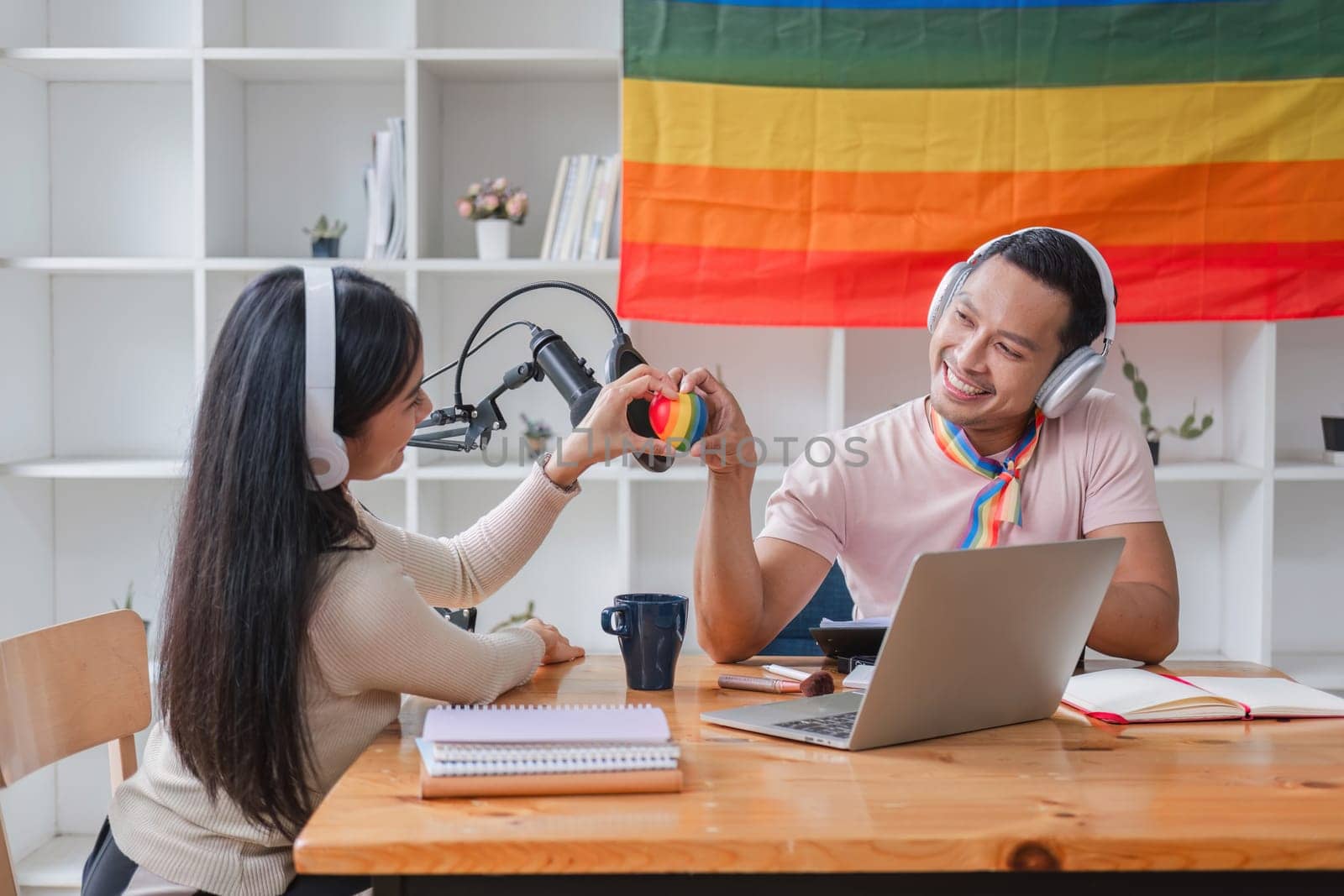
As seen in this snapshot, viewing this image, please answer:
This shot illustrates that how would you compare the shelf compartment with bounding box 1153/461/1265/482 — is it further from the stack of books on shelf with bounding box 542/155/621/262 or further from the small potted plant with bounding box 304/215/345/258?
the small potted plant with bounding box 304/215/345/258

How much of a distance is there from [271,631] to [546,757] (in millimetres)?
314

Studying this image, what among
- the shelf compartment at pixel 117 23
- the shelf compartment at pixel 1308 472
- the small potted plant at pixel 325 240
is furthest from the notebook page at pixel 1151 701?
the shelf compartment at pixel 117 23

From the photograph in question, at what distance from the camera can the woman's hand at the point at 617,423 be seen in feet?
4.52

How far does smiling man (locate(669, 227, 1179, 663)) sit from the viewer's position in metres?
1.61

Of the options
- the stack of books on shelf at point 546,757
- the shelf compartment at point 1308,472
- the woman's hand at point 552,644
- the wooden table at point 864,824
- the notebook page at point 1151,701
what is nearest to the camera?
the wooden table at point 864,824

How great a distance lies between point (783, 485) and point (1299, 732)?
2.68 feet

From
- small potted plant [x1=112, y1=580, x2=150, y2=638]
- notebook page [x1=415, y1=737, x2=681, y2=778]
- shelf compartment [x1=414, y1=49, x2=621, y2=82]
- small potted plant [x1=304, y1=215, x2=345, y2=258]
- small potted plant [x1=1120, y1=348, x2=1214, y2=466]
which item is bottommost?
small potted plant [x1=112, y1=580, x2=150, y2=638]

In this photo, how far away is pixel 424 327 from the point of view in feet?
9.34

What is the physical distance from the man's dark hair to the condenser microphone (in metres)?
0.73

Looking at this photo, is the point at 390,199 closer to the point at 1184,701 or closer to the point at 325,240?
the point at 325,240

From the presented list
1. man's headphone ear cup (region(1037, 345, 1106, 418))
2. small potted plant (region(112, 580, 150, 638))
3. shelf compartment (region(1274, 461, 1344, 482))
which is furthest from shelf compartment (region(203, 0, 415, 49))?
shelf compartment (region(1274, 461, 1344, 482))

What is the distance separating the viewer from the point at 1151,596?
1604 mm

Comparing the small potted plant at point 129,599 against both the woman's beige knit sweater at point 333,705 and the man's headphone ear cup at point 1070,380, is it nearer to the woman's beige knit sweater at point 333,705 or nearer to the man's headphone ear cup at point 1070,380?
the woman's beige knit sweater at point 333,705

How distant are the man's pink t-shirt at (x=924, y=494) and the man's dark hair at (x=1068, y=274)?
142mm
